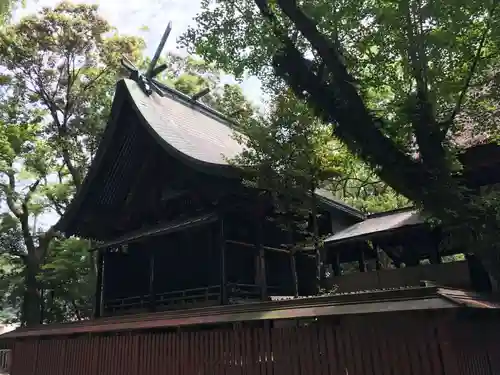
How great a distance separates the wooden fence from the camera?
227 inches

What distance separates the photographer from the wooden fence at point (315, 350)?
5.76 metres

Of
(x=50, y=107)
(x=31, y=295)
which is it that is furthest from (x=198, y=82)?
(x=31, y=295)

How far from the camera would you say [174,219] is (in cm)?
1195

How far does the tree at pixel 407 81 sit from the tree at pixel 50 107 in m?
16.2

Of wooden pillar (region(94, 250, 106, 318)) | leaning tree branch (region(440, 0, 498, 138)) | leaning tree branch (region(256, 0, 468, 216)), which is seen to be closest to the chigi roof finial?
wooden pillar (region(94, 250, 106, 318))

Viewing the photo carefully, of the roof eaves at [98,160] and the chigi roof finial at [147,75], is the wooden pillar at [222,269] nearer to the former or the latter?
the roof eaves at [98,160]

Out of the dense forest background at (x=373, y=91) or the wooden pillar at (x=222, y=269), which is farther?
the wooden pillar at (x=222, y=269)

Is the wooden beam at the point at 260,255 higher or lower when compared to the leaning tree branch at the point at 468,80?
lower

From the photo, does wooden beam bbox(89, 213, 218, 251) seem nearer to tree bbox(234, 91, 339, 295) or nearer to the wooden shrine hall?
the wooden shrine hall

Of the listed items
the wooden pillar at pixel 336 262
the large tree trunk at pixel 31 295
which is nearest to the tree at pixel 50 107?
the large tree trunk at pixel 31 295

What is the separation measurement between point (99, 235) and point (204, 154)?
5.34 metres

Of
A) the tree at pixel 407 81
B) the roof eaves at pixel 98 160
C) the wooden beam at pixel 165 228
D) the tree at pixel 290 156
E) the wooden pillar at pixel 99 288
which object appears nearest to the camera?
the tree at pixel 407 81

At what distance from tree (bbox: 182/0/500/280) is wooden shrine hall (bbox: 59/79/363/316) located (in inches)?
108

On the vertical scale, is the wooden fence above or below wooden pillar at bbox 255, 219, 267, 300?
below
